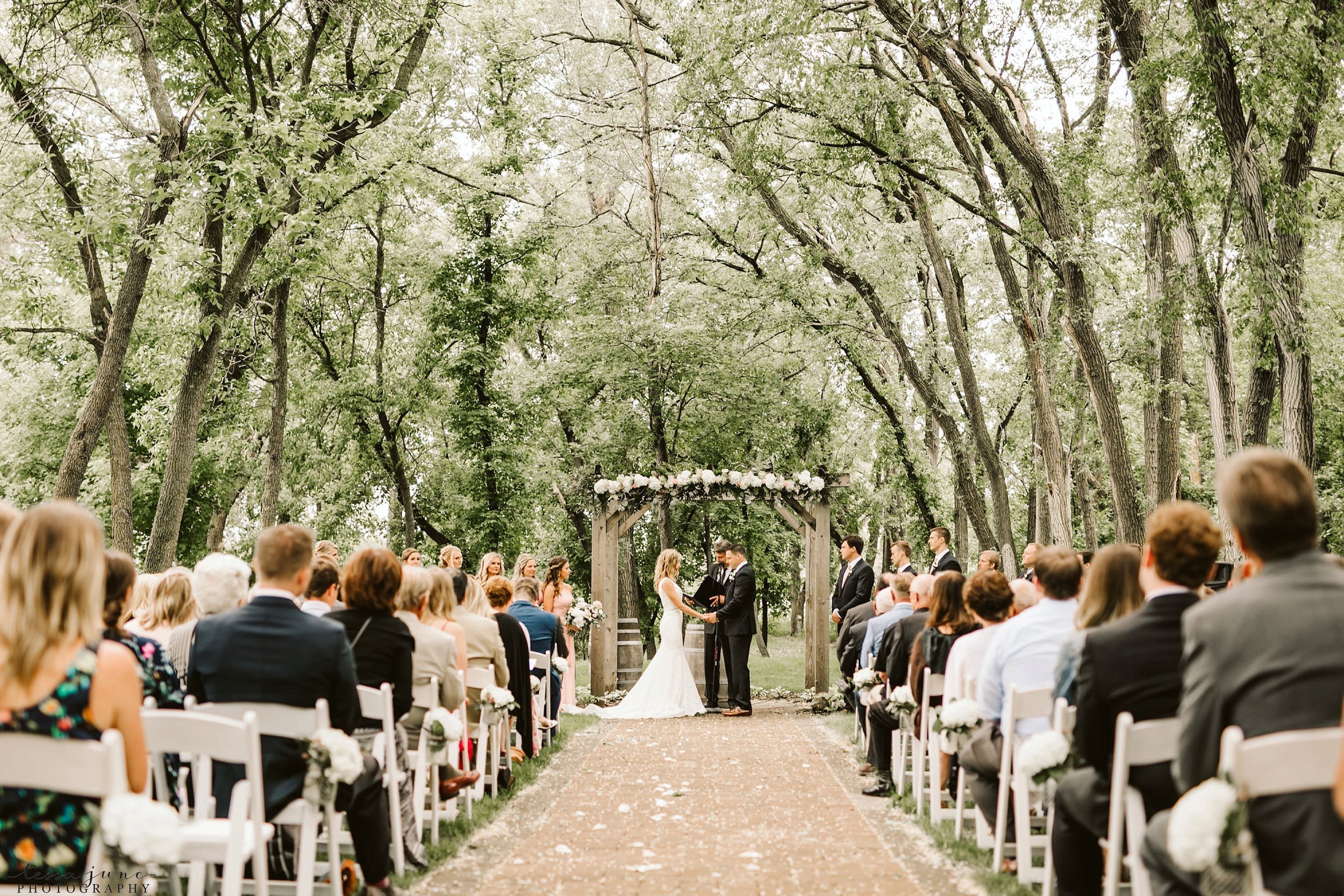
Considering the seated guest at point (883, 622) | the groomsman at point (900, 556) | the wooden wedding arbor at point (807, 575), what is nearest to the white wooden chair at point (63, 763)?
the seated guest at point (883, 622)

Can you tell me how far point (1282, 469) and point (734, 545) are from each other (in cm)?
1094

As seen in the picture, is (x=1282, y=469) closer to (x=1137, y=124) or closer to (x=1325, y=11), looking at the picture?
(x=1325, y=11)

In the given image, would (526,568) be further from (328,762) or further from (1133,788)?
(1133,788)

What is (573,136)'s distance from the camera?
22.6 m

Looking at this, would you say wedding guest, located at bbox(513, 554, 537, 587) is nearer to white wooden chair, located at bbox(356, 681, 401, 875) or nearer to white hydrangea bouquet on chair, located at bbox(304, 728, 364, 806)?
white wooden chair, located at bbox(356, 681, 401, 875)

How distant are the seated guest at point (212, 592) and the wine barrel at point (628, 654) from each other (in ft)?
33.4

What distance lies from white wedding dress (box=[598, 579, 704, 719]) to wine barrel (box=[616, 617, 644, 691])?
1651 mm

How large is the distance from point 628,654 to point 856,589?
4.32 metres

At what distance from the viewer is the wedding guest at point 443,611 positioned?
6.97m

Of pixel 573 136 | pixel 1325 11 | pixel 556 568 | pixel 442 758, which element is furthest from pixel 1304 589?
pixel 573 136

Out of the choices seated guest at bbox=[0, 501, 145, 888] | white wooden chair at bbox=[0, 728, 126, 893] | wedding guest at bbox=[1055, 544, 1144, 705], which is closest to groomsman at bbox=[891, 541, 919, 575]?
wedding guest at bbox=[1055, 544, 1144, 705]

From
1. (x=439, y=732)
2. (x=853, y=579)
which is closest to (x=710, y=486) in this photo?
(x=853, y=579)

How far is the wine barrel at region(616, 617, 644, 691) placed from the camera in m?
16.2

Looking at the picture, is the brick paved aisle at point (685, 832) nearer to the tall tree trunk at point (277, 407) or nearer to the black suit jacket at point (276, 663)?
the black suit jacket at point (276, 663)
